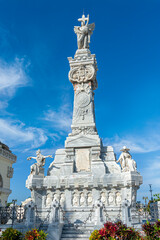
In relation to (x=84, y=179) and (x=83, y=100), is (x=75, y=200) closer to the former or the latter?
(x=84, y=179)

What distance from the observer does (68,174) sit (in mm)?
18453

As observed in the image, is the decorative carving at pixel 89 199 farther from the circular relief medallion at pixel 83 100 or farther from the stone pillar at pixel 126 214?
the circular relief medallion at pixel 83 100

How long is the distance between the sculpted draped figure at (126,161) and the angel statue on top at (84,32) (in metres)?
12.1

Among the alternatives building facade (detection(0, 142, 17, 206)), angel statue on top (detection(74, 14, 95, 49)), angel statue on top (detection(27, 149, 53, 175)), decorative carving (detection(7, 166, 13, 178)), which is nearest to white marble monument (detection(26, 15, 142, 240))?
angel statue on top (detection(27, 149, 53, 175))

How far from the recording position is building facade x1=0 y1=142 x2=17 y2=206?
31.2 meters

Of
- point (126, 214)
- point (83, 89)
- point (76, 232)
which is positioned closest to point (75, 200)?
point (76, 232)

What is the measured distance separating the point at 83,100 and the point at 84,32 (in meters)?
7.79

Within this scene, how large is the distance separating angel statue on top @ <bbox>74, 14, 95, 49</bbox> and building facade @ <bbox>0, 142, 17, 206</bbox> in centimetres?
1783

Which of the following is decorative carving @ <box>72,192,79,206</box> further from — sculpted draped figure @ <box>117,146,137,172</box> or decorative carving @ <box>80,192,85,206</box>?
sculpted draped figure @ <box>117,146,137,172</box>

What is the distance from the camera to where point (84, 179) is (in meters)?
17.6

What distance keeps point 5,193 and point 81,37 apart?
22.1 metres

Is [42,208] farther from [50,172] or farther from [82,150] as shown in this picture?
[82,150]

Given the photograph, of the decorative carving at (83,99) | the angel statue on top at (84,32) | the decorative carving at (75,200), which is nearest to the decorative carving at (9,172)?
the decorative carving at (83,99)

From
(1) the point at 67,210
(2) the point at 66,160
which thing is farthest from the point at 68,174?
(1) the point at 67,210
